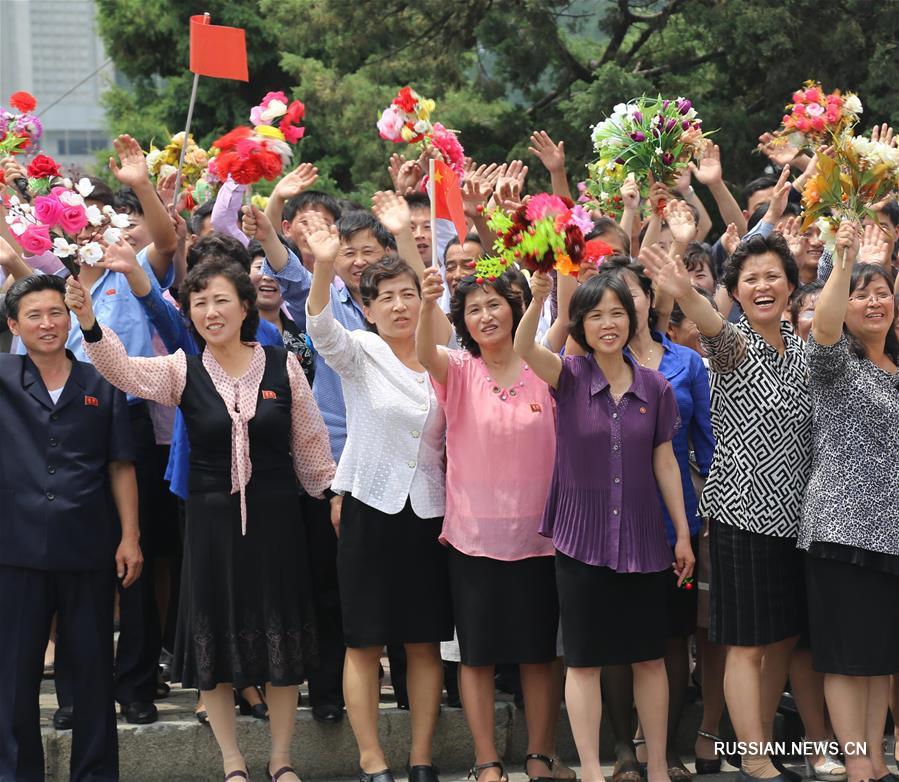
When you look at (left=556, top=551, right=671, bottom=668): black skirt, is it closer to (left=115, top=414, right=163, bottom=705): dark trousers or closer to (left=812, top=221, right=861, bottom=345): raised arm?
(left=812, top=221, right=861, bottom=345): raised arm

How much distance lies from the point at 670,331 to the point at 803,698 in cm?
182

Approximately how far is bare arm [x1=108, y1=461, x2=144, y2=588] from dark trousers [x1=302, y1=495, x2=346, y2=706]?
0.75m

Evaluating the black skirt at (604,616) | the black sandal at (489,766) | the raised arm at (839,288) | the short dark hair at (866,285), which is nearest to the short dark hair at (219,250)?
the black skirt at (604,616)

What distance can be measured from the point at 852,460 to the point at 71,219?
123 inches

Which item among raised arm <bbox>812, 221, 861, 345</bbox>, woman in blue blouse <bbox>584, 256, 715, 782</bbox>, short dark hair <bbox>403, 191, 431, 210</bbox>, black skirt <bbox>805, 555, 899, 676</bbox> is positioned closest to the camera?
raised arm <bbox>812, 221, 861, 345</bbox>

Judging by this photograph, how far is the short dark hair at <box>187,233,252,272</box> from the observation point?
6117mm

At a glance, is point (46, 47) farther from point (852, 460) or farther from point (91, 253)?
point (852, 460)

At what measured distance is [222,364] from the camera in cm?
559

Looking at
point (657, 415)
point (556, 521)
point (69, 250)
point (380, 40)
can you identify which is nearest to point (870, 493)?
point (657, 415)

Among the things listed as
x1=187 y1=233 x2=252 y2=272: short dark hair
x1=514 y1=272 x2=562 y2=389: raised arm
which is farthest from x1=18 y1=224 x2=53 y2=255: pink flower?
x1=514 y1=272 x2=562 y2=389: raised arm

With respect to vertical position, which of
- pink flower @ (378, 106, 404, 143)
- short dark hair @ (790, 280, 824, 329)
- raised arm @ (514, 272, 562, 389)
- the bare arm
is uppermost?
pink flower @ (378, 106, 404, 143)

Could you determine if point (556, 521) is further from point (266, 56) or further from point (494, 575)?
point (266, 56)

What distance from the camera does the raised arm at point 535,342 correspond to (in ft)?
16.8

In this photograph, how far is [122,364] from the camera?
5.36 m
